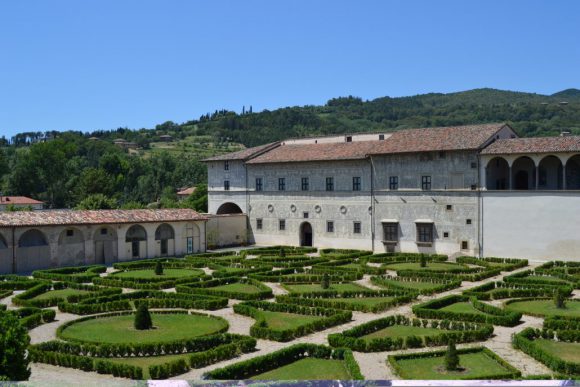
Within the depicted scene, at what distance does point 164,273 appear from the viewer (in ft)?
126

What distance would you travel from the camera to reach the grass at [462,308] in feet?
86.6

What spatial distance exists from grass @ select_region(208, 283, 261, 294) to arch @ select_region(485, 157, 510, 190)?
20191 millimetres

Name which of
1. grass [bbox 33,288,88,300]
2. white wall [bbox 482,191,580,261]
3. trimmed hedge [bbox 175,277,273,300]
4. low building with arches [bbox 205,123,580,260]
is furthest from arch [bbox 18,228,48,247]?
white wall [bbox 482,191,580,261]

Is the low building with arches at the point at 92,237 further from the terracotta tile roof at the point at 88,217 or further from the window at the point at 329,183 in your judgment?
the window at the point at 329,183

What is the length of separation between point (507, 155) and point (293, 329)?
88.1 feet

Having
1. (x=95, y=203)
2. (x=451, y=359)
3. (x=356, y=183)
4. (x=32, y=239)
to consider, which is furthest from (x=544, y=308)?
(x=95, y=203)

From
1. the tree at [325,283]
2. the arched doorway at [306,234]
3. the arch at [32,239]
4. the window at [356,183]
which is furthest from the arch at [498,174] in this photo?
the arch at [32,239]

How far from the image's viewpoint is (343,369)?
17.9m

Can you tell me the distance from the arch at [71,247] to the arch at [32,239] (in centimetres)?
110

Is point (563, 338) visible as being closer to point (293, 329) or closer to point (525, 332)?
point (525, 332)

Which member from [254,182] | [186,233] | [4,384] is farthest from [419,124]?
[4,384]

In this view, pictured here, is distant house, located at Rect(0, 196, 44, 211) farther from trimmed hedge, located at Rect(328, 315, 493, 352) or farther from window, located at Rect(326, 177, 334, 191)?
trimmed hedge, located at Rect(328, 315, 493, 352)

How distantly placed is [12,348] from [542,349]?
561 inches

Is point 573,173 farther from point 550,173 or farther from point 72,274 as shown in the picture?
point 72,274
